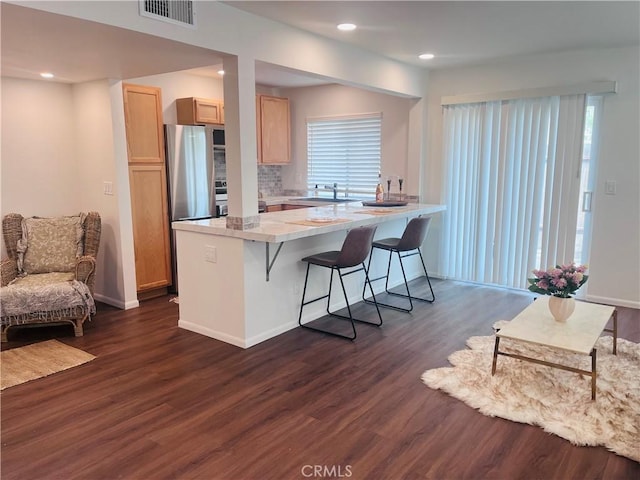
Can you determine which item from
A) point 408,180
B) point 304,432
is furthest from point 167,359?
point 408,180

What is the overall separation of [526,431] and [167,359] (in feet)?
7.68

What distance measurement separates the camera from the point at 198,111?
5.11 meters

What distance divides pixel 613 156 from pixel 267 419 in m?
3.97

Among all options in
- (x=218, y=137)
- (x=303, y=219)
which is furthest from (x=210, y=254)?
(x=218, y=137)

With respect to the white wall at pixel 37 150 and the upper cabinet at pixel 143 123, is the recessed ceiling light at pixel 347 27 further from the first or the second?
the white wall at pixel 37 150

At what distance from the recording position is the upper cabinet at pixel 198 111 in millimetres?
5094

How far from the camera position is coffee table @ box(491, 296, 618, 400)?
2662mm

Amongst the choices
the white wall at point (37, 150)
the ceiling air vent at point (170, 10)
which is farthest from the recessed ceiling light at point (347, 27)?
the white wall at point (37, 150)

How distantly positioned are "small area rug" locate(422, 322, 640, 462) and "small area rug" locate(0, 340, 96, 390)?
8.03 feet

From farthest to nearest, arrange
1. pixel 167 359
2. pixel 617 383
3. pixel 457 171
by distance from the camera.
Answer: pixel 457 171 → pixel 167 359 → pixel 617 383

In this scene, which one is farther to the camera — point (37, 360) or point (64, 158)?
point (64, 158)

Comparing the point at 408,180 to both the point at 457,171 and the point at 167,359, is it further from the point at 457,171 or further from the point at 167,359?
the point at 167,359

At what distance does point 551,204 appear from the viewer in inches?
188

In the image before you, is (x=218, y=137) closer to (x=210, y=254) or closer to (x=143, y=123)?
(x=143, y=123)
